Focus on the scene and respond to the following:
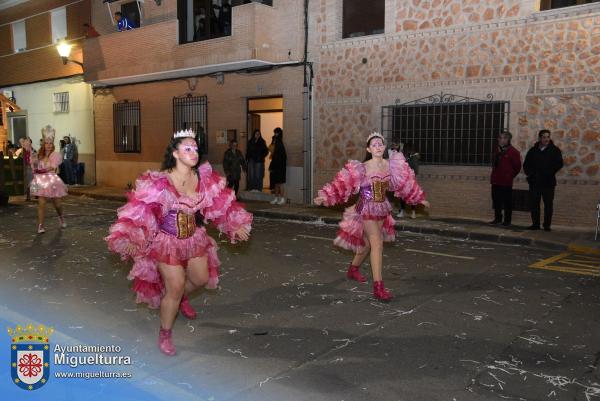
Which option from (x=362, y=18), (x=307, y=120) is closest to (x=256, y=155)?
(x=307, y=120)

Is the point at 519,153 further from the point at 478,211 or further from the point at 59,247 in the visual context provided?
the point at 59,247

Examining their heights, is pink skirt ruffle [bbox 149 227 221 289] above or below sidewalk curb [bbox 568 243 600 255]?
above

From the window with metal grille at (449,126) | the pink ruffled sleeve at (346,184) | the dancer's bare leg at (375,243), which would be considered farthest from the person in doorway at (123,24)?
the dancer's bare leg at (375,243)

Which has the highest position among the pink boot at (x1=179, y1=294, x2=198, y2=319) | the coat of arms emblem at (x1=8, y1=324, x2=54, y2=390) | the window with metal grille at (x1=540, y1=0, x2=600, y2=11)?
the window with metal grille at (x1=540, y1=0, x2=600, y2=11)

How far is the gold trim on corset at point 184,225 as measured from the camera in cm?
460

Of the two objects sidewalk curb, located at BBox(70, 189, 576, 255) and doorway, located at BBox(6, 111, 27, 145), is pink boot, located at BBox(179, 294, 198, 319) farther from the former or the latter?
doorway, located at BBox(6, 111, 27, 145)

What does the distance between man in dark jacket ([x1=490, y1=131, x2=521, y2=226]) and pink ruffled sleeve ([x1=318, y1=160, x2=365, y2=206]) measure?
6.13 meters

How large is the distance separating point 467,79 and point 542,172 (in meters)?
3.12

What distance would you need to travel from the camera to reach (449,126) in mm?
13320

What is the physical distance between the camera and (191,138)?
15.8ft

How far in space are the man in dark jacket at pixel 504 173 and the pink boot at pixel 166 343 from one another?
888 centimetres

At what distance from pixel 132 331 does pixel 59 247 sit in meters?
5.00

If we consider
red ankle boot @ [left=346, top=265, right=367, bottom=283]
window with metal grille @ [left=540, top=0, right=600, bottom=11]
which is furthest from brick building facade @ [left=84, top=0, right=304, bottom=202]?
red ankle boot @ [left=346, top=265, right=367, bottom=283]

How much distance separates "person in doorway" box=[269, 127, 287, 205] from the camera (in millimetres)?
Answer: 15812
